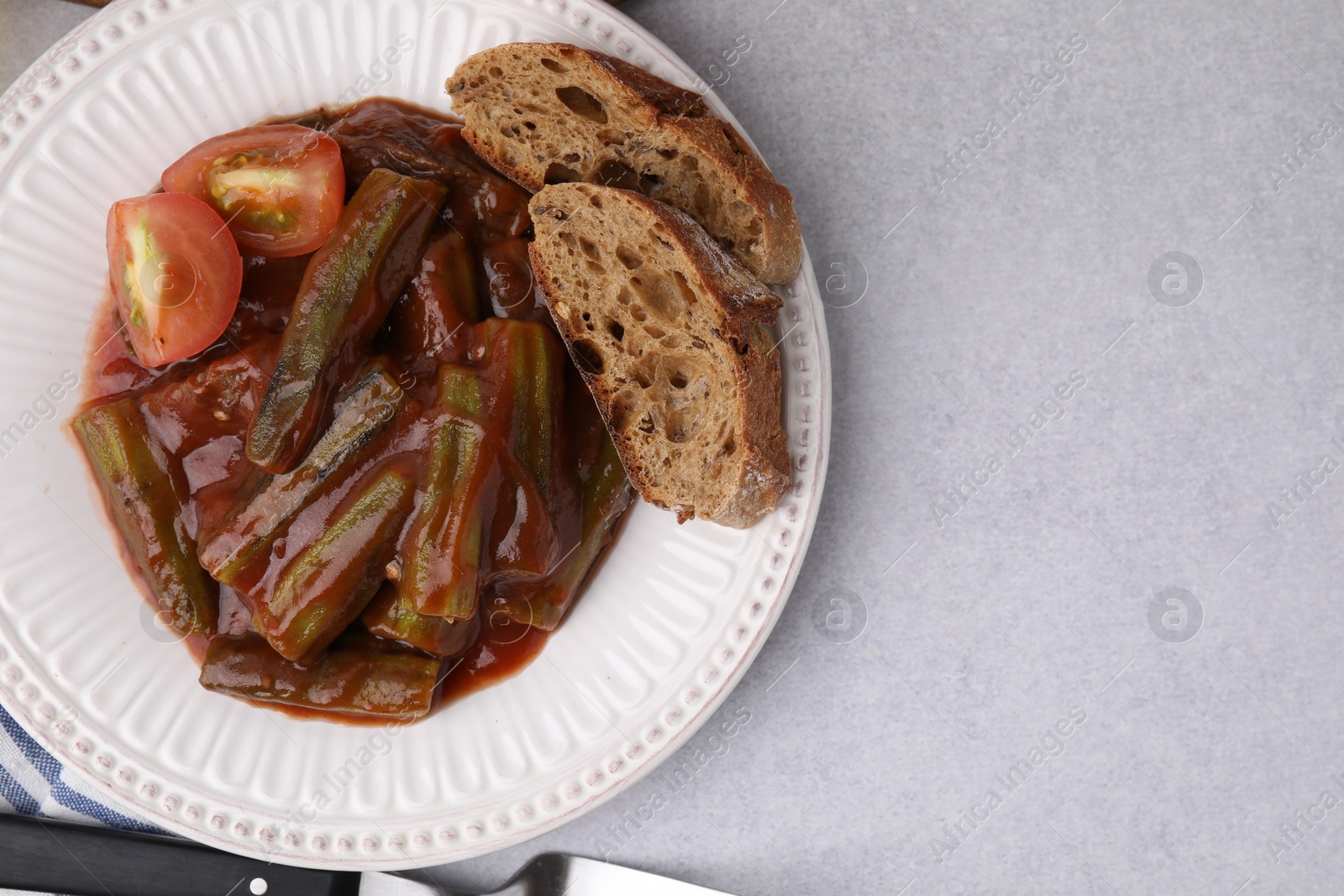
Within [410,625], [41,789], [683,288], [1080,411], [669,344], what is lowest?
[41,789]

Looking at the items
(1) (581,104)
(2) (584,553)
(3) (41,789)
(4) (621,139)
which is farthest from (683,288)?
(3) (41,789)

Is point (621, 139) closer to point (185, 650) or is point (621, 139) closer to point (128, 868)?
point (185, 650)

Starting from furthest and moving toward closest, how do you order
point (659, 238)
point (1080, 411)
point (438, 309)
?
point (1080, 411) → point (438, 309) → point (659, 238)

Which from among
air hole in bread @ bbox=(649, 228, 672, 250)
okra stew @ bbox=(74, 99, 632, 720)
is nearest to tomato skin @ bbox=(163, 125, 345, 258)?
okra stew @ bbox=(74, 99, 632, 720)

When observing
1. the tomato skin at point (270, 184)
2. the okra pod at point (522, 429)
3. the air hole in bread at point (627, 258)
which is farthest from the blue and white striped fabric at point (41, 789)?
the air hole in bread at point (627, 258)

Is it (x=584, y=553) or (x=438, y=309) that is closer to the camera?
(x=438, y=309)

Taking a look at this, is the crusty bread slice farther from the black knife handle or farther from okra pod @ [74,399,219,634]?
the black knife handle
